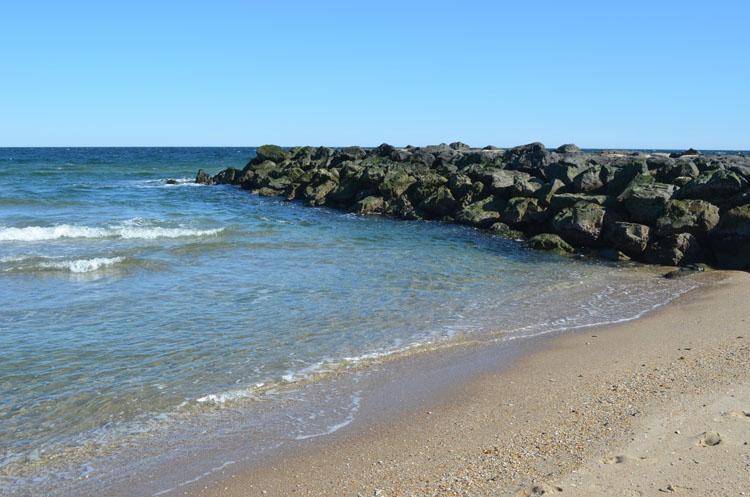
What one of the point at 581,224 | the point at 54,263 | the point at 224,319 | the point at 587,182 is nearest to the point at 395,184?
the point at 587,182

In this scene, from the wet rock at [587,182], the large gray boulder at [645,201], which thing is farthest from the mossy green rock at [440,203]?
the large gray boulder at [645,201]

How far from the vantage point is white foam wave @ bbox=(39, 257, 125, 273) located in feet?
42.7

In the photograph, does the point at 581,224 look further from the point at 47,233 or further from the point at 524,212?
the point at 47,233

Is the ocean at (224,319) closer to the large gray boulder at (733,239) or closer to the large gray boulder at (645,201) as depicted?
the large gray boulder at (733,239)

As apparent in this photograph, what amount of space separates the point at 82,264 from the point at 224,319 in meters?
5.76

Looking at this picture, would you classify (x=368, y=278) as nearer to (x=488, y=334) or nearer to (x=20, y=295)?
(x=488, y=334)

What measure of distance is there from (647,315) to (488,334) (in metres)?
3.26

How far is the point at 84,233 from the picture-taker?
18688 mm

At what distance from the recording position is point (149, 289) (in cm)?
1143

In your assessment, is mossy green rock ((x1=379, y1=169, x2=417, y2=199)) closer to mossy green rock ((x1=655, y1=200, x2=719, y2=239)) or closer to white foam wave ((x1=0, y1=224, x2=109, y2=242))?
white foam wave ((x1=0, y1=224, x2=109, y2=242))

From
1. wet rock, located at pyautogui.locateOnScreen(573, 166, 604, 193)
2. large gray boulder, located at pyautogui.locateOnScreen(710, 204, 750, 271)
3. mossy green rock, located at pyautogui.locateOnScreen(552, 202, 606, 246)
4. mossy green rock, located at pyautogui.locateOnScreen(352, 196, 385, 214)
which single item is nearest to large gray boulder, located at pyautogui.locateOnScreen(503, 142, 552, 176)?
wet rock, located at pyautogui.locateOnScreen(573, 166, 604, 193)

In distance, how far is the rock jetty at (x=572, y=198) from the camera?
15.0 meters

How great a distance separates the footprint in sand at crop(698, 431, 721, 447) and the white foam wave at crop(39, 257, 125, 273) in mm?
12267

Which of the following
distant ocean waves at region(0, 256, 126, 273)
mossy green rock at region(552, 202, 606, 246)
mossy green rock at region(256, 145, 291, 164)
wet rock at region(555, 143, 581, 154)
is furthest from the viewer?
mossy green rock at region(256, 145, 291, 164)
